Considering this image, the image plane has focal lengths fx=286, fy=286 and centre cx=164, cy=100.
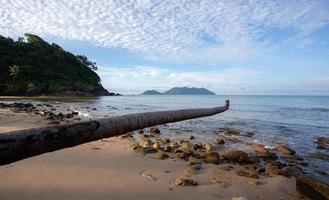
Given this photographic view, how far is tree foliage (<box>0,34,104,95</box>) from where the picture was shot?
234ft

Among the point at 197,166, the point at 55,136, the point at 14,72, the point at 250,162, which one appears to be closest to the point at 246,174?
the point at 197,166

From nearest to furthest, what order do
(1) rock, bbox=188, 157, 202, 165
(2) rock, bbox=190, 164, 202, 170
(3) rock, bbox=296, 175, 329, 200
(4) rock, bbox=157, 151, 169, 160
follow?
(3) rock, bbox=296, 175, 329, 200, (2) rock, bbox=190, 164, 202, 170, (1) rock, bbox=188, 157, 202, 165, (4) rock, bbox=157, 151, 169, 160

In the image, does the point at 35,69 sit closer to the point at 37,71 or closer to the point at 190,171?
the point at 37,71

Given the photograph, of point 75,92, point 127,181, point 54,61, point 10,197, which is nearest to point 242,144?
point 127,181

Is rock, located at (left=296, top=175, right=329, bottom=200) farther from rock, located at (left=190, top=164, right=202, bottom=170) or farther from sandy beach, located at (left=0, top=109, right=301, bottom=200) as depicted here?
rock, located at (left=190, top=164, right=202, bottom=170)

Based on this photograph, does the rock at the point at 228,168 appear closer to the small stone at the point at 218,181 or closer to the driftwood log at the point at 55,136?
the small stone at the point at 218,181

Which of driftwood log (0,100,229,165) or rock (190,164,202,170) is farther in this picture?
rock (190,164,202,170)

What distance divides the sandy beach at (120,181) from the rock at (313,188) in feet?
0.69

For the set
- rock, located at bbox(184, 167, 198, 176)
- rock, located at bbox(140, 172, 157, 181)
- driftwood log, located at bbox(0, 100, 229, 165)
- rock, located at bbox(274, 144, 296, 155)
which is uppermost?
driftwood log, located at bbox(0, 100, 229, 165)

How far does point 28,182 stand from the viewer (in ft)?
19.5

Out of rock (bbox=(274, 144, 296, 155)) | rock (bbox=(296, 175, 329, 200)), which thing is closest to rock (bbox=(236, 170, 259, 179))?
rock (bbox=(296, 175, 329, 200))

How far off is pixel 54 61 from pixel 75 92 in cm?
1667

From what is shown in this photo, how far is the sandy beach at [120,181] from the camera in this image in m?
5.66

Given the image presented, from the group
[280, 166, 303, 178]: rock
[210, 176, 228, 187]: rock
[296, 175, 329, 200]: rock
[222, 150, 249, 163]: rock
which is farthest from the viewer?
[222, 150, 249, 163]: rock
